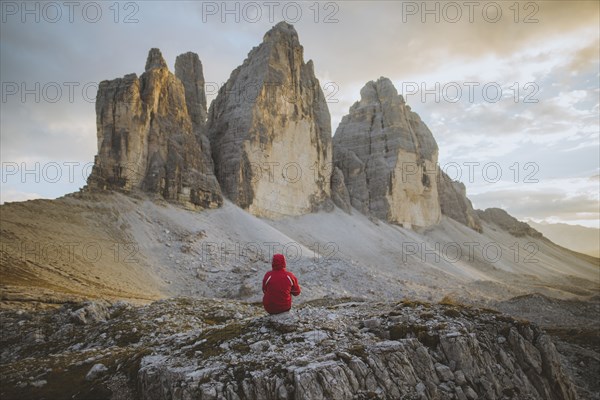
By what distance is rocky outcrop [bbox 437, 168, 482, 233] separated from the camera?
4532 inches

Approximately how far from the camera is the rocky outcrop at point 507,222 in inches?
5536

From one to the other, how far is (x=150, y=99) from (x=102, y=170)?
1269 cm

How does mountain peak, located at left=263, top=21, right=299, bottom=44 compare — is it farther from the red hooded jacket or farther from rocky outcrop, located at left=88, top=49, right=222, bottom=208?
the red hooded jacket

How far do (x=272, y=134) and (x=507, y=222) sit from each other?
117588mm

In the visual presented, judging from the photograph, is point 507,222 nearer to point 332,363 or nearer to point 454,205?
point 454,205

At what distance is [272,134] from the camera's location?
6988 cm

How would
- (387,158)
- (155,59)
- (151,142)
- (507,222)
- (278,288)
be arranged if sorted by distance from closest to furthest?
(278,288) → (151,142) → (155,59) → (387,158) → (507,222)

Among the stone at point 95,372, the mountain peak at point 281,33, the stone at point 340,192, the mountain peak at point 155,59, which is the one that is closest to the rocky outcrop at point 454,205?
the stone at point 340,192

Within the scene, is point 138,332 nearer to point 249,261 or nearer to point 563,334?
point 563,334

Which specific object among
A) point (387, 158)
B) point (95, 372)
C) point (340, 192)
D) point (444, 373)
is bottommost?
point (95, 372)

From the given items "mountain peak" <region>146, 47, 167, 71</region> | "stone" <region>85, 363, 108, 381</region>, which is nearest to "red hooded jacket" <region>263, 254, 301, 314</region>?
"stone" <region>85, 363, 108, 381</region>

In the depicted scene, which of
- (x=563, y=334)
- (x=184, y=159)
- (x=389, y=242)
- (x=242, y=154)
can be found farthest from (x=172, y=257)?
(x=389, y=242)

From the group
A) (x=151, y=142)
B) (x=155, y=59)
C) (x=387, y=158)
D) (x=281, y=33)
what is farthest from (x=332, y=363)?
(x=387, y=158)

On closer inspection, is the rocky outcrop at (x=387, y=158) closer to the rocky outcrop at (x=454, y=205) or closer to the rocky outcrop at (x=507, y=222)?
the rocky outcrop at (x=454, y=205)
